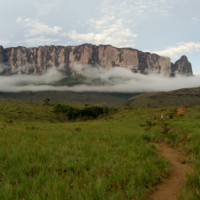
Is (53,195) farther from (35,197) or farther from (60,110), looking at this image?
(60,110)

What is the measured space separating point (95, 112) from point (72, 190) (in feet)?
255

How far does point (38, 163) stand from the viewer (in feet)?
18.4

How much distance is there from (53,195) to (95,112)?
77963 mm

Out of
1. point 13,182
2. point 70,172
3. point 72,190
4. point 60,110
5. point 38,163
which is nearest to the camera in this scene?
point 72,190

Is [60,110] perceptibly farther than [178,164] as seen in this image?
Yes

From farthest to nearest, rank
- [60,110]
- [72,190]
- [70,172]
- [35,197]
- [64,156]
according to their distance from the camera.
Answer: [60,110], [64,156], [70,172], [72,190], [35,197]

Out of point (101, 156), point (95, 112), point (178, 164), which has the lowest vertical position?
point (95, 112)

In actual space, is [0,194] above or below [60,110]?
above

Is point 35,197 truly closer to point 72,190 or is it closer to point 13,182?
point 72,190

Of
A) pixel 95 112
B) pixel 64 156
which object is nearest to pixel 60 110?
pixel 95 112

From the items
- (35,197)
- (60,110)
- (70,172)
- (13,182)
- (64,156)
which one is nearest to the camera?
(35,197)

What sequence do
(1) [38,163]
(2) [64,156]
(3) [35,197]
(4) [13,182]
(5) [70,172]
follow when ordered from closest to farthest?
(3) [35,197], (4) [13,182], (5) [70,172], (1) [38,163], (2) [64,156]

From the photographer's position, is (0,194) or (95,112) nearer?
(0,194)

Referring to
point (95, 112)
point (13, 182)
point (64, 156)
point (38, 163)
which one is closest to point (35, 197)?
point (13, 182)
